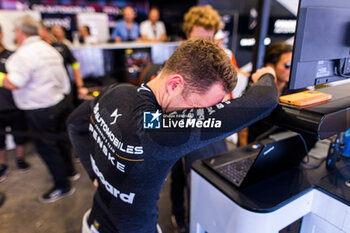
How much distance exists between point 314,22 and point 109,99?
0.63 metres

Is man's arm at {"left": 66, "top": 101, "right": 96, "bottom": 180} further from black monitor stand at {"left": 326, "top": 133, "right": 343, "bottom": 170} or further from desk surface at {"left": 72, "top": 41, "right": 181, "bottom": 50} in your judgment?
desk surface at {"left": 72, "top": 41, "right": 181, "bottom": 50}

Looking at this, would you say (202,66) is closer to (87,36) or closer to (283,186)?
(283,186)

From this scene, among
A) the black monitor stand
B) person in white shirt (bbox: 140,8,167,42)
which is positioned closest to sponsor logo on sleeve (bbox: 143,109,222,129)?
the black monitor stand

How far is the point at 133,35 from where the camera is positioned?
5289 mm

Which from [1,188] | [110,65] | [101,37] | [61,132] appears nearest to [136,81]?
[110,65]

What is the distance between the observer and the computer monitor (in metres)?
0.65

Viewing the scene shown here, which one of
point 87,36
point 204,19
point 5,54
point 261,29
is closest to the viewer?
point 204,19

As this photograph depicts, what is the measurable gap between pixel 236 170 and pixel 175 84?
0.51 metres

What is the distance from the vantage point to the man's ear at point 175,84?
2.26 feet

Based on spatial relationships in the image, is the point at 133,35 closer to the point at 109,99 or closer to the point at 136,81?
the point at 136,81

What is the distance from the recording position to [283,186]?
918 millimetres

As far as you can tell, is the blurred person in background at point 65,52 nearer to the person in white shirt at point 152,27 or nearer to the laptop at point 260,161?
the laptop at point 260,161

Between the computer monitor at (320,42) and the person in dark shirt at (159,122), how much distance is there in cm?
11

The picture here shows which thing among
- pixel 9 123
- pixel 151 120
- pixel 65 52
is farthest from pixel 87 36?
pixel 151 120
